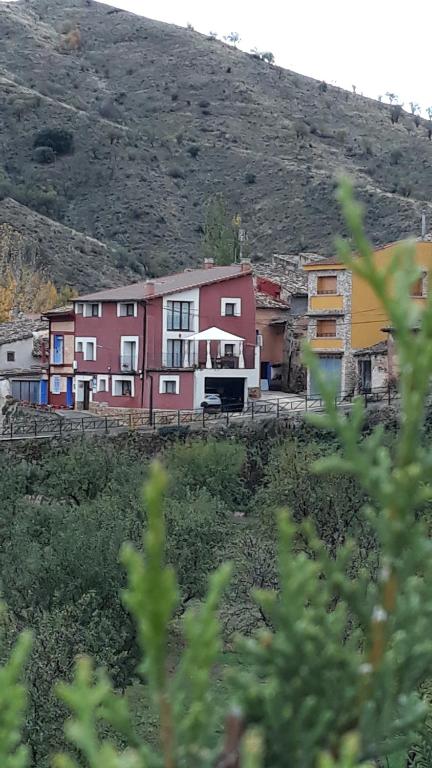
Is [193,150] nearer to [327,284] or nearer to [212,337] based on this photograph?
[327,284]

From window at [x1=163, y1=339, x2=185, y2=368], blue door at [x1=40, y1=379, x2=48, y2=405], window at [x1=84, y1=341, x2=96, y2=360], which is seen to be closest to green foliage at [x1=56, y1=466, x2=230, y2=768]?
window at [x1=163, y1=339, x2=185, y2=368]

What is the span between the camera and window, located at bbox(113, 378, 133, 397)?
40.5 m

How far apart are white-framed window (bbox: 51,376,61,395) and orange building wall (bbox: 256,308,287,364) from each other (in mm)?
9737

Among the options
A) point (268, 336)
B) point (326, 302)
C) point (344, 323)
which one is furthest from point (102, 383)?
point (344, 323)

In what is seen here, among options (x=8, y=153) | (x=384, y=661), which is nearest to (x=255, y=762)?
(x=384, y=661)

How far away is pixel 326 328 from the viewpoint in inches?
1619

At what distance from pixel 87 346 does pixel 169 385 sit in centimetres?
527

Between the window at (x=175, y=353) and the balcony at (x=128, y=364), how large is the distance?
1436mm

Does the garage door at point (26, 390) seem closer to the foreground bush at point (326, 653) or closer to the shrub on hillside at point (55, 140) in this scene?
the foreground bush at point (326, 653)

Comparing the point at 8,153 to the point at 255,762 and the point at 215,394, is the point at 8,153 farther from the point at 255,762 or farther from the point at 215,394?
the point at 255,762

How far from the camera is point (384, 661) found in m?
2.48

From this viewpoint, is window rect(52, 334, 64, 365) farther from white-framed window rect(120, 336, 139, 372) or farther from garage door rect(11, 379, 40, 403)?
white-framed window rect(120, 336, 139, 372)

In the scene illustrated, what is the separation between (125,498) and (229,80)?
9898 centimetres

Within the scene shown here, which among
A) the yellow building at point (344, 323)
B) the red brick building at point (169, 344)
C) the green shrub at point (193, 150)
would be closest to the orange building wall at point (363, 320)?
the yellow building at point (344, 323)
